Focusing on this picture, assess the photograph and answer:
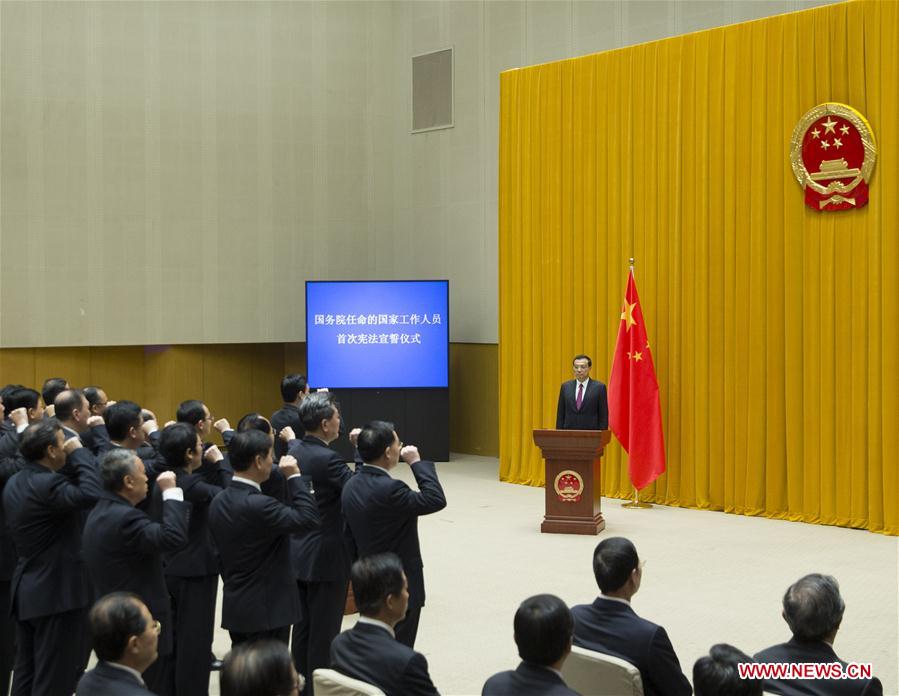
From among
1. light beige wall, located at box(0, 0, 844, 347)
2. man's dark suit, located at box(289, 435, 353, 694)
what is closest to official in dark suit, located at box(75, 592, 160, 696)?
man's dark suit, located at box(289, 435, 353, 694)

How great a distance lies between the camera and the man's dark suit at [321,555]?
16.2 ft

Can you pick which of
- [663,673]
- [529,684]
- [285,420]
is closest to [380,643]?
[529,684]

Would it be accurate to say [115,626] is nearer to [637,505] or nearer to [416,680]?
[416,680]

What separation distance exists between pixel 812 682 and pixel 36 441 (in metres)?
3.16

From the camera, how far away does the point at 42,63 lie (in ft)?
38.7

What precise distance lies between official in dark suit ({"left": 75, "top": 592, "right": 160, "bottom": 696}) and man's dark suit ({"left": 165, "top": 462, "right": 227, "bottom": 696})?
1.75 metres

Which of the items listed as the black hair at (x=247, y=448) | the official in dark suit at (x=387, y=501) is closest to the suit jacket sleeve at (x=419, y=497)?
the official in dark suit at (x=387, y=501)

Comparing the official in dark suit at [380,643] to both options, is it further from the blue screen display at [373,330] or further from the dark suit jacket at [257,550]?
the blue screen display at [373,330]

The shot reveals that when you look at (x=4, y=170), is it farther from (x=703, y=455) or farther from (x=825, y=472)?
(x=825, y=472)

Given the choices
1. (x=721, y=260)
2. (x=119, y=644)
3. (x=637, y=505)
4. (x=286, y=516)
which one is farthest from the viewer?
(x=637, y=505)

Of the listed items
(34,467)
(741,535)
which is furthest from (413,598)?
(741,535)

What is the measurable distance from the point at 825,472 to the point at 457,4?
725 cm

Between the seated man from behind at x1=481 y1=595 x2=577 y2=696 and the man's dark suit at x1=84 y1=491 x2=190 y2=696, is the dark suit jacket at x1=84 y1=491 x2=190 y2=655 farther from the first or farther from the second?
the seated man from behind at x1=481 y1=595 x2=577 y2=696

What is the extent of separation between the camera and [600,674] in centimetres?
325
